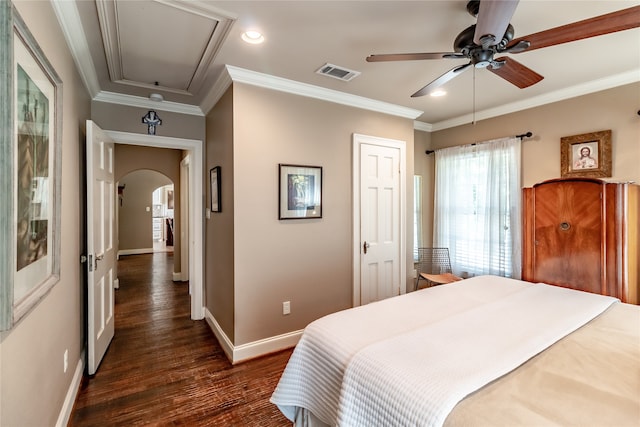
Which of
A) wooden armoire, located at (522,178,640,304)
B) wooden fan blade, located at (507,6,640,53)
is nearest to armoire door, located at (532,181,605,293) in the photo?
wooden armoire, located at (522,178,640,304)

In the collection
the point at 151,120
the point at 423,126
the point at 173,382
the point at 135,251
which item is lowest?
the point at 173,382

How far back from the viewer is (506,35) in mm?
1619

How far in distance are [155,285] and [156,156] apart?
2227 mm

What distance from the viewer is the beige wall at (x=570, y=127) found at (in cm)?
270

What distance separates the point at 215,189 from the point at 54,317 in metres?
1.69

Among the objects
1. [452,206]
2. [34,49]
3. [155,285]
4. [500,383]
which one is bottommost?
[155,285]

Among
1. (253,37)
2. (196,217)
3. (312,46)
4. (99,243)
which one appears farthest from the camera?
(196,217)

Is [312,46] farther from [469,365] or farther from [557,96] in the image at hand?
[557,96]

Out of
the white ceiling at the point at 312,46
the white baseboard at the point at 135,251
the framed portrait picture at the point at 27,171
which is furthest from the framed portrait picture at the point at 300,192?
the white baseboard at the point at 135,251

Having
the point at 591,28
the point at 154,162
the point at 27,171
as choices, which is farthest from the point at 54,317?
the point at 154,162

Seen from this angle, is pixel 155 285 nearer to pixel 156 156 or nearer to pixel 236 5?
pixel 156 156

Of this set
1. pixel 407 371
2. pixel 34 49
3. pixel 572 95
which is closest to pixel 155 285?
pixel 34 49

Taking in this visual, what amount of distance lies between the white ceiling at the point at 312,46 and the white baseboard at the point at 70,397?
7.53ft

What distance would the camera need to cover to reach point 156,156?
5016mm
